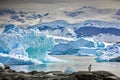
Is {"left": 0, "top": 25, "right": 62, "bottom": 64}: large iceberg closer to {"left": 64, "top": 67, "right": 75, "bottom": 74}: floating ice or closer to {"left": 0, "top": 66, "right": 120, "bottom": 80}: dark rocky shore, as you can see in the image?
{"left": 64, "top": 67, "right": 75, "bottom": 74}: floating ice

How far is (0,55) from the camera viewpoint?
6969 mm

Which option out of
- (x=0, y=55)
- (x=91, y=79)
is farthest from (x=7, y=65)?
(x=91, y=79)

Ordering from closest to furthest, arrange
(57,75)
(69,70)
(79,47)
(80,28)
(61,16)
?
(57,75), (69,70), (79,47), (80,28), (61,16)

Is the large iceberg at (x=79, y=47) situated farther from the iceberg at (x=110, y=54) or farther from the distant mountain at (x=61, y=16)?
the distant mountain at (x=61, y=16)

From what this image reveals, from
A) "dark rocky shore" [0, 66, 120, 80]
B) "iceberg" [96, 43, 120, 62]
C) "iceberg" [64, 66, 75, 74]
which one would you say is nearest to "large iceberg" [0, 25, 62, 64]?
"iceberg" [64, 66, 75, 74]

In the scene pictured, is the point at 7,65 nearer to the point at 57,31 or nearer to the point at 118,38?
the point at 57,31

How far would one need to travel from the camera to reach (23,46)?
700 cm

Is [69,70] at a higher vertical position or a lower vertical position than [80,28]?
lower

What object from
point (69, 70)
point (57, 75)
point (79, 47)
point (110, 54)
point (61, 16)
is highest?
point (61, 16)

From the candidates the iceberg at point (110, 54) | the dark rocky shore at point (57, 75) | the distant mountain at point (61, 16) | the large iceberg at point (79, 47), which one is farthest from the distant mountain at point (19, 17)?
the iceberg at point (110, 54)

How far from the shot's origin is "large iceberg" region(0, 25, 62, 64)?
6.90 meters

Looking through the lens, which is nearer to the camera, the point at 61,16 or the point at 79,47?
the point at 79,47

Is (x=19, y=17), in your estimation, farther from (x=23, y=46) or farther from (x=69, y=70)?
(x=69, y=70)

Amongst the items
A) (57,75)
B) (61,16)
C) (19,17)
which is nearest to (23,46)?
(19,17)
